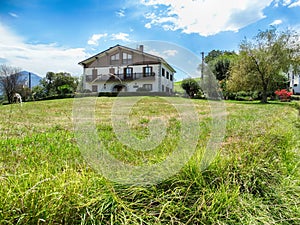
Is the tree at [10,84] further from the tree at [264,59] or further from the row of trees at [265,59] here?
the tree at [264,59]

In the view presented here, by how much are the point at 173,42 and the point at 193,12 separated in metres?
0.39

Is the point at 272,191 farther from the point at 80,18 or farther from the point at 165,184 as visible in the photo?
the point at 80,18


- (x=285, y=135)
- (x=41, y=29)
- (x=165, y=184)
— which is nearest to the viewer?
(x=165, y=184)

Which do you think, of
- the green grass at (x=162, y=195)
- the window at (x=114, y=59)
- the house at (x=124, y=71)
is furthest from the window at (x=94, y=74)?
the green grass at (x=162, y=195)

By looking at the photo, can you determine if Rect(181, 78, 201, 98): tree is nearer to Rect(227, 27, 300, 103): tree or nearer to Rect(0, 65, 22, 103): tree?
Rect(0, 65, 22, 103): tree

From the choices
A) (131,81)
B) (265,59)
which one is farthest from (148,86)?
(265,59)

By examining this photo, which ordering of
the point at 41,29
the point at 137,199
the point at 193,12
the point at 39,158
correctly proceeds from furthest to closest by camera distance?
the point at 41,29
the point at 39,158
the point at 193,12
the point at 137,199

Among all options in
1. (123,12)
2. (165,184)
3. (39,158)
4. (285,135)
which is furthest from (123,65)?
(285,135)

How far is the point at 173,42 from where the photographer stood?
251 cm

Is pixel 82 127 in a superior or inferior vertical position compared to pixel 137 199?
superior

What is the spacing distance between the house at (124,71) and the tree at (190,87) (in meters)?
0.19

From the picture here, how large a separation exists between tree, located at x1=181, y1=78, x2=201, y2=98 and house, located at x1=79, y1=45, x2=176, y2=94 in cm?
19

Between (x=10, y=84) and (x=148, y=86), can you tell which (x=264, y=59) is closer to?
(x=148, y=86)

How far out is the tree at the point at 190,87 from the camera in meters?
3.18
